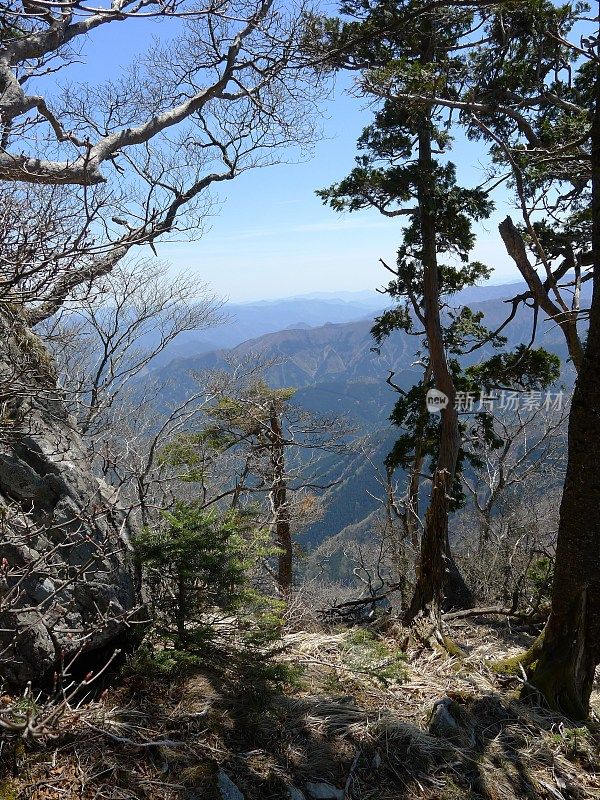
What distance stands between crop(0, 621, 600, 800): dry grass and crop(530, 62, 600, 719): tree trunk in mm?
226

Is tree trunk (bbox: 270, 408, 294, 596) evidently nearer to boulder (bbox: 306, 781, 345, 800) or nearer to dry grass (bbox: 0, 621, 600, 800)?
dry grass (bbox: 0, 621, 600, 800)

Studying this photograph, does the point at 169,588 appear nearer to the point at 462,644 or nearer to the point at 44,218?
the point at 44,218

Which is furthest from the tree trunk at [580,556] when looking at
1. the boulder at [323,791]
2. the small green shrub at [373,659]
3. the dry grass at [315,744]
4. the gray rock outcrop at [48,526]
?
→ the gray rock outcrop at [48,526]

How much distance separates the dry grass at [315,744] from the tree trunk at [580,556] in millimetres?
226

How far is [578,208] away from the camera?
7.08 m

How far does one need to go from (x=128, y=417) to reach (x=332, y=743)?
1008 cm

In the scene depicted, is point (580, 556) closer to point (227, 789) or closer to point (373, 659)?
point (373, 659)

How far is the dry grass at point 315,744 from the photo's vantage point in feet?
7.91

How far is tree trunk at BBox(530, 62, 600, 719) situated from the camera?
3150 mm

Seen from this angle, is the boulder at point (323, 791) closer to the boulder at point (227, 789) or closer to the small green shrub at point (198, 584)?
the boulder at point (227, 789)

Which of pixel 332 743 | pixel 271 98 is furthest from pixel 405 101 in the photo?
pixel 332 743

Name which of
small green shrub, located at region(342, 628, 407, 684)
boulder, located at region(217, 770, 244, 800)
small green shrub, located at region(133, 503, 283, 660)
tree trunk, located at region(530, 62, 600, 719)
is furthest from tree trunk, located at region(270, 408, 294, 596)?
boulder, located at region(217, 770, 244, 800)

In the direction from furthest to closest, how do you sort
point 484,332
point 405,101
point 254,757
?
point 484,332 < point 405,101 < point 254,757

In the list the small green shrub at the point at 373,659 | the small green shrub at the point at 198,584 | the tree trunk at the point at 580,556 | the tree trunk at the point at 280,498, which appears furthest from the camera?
the tree trunk at the point at 280,498
